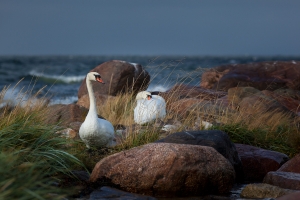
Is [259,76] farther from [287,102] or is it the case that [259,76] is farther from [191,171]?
[191,171]

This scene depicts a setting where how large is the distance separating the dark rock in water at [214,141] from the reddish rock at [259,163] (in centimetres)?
27

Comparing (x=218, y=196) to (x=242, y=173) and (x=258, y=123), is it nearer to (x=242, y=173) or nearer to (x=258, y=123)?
(x=242, y=173)

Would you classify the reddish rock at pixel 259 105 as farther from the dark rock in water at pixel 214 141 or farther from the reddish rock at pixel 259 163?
the dark rock in water at pixel 214 141

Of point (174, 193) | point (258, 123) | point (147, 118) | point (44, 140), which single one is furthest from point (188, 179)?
point (258, 123)

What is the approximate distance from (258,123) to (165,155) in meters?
3.74

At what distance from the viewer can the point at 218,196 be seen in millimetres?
6293

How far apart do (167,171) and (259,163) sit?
1856mm

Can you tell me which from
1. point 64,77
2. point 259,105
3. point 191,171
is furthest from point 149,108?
point 64,77

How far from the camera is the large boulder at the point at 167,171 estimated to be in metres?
6.25

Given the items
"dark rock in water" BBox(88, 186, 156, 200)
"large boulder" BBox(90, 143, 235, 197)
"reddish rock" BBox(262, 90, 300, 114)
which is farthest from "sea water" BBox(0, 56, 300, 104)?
"reddish rock" BBox(262, 90, 300, 114)

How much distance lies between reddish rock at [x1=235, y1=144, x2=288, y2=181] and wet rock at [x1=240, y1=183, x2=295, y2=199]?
1.35m

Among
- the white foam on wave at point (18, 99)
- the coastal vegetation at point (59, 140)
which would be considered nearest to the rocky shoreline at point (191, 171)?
the coastal vegetation at point (59, 140)

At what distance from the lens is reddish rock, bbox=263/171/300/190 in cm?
624

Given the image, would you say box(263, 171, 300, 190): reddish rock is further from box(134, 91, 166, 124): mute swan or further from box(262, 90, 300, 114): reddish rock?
box(262, 90, 300, 114): reddish rock
